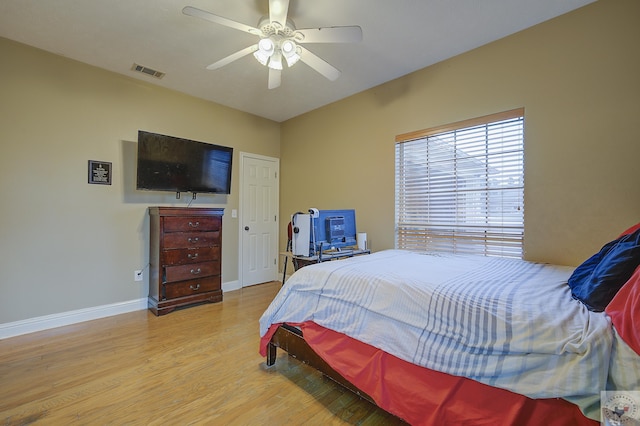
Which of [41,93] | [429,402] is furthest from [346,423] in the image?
[41,93]

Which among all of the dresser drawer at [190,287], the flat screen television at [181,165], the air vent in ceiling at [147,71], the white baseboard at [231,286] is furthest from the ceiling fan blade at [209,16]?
the white baseboard at [231,286]

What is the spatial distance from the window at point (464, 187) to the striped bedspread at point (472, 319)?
0.65m

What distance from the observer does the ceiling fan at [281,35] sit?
6.04ft

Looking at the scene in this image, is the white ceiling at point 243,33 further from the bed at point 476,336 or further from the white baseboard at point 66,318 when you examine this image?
the white baseboard at point 66,318

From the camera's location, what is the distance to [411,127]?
3.12m

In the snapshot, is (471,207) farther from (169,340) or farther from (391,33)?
(169,340)

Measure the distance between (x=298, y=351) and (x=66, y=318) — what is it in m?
2.65

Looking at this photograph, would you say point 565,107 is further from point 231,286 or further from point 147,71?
point 231,286

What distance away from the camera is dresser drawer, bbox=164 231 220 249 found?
3.19 m

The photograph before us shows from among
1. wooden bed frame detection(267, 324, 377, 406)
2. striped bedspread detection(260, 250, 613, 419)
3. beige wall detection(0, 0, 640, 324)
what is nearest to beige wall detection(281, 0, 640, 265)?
beige wall detection(0, 0, 640, 324)

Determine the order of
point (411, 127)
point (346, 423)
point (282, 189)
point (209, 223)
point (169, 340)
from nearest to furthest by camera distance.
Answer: point (346, 423) → point (169, 340) → point (411, 127) → point (209, 223) → point (282, 189)

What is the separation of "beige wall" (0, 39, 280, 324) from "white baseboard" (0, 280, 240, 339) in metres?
0.05

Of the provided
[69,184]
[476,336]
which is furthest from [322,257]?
[69,184]

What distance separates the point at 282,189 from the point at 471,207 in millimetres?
2967
